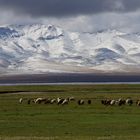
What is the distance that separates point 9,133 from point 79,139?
23.4 feet

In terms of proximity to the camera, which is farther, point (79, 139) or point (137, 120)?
point (137, 120)

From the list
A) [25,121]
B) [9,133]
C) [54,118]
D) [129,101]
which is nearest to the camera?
[9,133]

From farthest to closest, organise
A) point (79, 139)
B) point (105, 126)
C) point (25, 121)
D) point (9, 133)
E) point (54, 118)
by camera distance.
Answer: point (54, 118) → point (25, 121) → point (105, 126) → point (9, 133) → point (79, 139)

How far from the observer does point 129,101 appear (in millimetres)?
70312

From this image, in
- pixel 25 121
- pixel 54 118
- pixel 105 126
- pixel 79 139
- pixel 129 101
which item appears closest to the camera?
pixel 79 139

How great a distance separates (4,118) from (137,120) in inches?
474

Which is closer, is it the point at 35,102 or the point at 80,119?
the point at 80,119

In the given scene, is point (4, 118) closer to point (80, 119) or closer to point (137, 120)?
point (80, 119)

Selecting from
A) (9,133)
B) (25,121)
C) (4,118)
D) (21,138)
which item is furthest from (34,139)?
(4,118)

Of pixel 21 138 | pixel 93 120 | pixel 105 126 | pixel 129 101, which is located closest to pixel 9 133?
pixel 21 138

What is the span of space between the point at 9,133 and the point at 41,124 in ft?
19.2

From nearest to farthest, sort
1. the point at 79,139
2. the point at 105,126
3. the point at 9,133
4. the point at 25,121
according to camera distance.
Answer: the point at 79,139 → the point at 9,133 → the point at 105,126 → the point at 25,121

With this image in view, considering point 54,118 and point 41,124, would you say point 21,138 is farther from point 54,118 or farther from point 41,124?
point 54,118

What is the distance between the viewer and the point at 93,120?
146 ft
